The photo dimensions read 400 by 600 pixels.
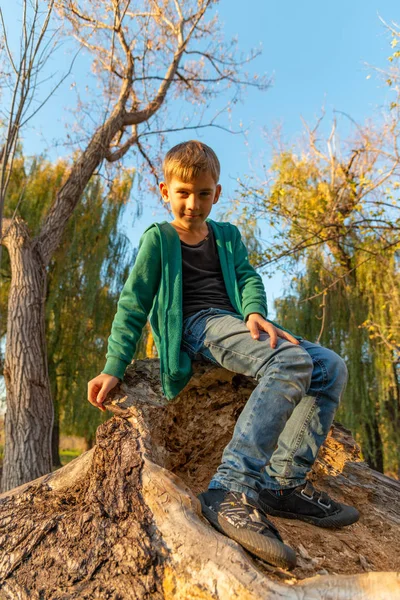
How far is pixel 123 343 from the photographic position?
1.74 meters

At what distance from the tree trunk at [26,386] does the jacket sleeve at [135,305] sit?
121 inches

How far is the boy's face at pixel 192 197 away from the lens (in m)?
1.83

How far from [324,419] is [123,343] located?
2.71 feet

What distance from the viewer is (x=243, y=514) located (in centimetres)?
132

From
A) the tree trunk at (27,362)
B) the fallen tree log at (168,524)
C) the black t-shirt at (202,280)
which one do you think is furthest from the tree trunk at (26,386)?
the black t-shirt at (202,280)

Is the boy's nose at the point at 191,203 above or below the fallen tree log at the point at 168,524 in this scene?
above

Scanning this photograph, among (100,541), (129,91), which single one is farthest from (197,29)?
(100,541)

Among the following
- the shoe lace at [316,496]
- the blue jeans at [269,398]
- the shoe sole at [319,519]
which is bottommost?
the shoe sole at [319,519]

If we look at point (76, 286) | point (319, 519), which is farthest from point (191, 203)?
point (76, 286)

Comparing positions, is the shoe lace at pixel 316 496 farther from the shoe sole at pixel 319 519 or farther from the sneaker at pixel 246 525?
the sneaker at pixel 246 525

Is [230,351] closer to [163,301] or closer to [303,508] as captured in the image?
[163,301]

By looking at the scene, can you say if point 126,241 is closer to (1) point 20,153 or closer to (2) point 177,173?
(1) point 20,153

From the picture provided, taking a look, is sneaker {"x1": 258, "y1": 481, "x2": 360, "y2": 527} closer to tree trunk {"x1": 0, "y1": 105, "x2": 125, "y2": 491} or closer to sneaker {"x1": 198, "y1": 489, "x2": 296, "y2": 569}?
sneaker {"x1": 198, "y1": 489, "x2": 296, "y2": 569}

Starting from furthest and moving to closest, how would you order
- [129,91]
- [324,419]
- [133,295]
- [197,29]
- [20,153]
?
[20,153] < [197,29] < [129,91] < [133,295] < [324,419]
